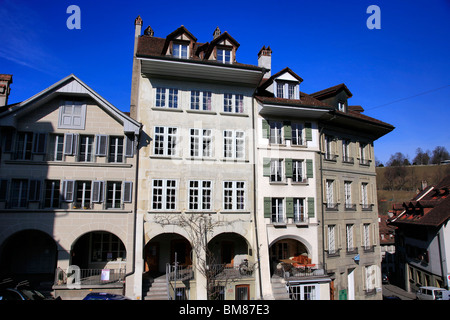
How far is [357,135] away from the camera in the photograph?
28.4 m

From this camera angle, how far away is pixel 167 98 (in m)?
22.0

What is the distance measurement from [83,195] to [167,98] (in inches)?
337

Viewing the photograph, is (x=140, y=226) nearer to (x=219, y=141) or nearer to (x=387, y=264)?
(x=219, y=141)

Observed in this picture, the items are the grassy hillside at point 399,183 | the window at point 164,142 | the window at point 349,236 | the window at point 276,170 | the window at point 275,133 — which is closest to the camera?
the window at point 164,142

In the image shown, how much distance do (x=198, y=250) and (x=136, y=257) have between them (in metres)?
3.98

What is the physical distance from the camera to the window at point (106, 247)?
70.1ft

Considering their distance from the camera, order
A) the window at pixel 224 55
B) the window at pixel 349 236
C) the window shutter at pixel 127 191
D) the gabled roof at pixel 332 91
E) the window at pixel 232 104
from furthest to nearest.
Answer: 1. the gabled roof at pixel 332 91
2. the window at pixel 349 236
3. the window at pixel 232 104
4. the window at pixel 224 55
5. the window shutter at pixel 127 191

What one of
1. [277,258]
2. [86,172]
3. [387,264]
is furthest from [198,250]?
[387,264]

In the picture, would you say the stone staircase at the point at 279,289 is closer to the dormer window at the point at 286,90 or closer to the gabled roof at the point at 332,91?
the dormer window at the point at 286,90

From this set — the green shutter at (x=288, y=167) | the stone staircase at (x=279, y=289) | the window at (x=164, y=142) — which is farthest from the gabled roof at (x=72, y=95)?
the stone staircase at (x=279, y=289)

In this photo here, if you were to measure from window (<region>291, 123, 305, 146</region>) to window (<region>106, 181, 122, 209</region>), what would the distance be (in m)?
13.3

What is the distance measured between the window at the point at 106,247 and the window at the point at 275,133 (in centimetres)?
1326

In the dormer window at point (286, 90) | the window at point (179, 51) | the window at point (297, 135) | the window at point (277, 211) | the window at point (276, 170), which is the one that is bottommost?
the window at point (277, 211)

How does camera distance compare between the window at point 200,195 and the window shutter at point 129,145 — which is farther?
the window at point 200,195
